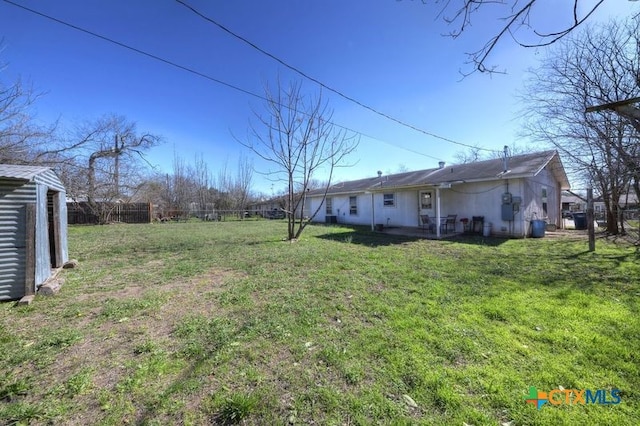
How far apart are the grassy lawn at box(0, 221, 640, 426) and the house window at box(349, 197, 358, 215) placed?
13.2 m

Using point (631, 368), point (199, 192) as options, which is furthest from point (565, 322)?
point (199, 192)

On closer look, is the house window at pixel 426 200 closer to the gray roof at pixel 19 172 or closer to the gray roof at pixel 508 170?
the gray roof at pixel 508 170

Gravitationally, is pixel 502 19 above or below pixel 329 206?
above

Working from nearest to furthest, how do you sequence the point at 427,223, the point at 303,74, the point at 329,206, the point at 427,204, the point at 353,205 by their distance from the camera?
1. the point at 303,74
2. the point at 427,223
3. the point at 427,204
4. the point at 353,205
5. the point at 329,206

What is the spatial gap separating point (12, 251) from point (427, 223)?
44.4 ft

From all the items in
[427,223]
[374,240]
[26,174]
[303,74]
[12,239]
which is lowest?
[374,240]

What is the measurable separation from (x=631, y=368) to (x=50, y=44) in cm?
1154

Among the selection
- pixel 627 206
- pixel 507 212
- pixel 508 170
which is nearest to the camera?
pixel 627 206

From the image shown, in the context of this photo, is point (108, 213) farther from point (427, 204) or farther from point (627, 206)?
point (627, 206)

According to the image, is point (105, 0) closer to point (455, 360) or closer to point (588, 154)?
point (455, 360)

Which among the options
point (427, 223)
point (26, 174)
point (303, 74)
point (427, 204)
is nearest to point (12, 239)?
point (26, 174)

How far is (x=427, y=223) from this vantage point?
1299 cm

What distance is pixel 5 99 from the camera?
388 inches

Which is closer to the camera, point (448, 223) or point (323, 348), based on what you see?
point (323, 348)
